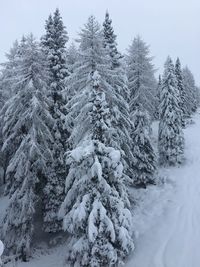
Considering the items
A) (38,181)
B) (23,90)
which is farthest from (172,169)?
(23,90)

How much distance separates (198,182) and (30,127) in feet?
52.4

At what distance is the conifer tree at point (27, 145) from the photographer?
1938 centimetres

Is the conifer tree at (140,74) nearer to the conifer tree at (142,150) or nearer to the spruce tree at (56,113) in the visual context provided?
the conifer tree at (142,150)

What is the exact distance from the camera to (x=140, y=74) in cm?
2698

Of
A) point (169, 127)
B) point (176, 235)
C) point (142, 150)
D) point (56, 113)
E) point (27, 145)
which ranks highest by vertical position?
point (169, 127)

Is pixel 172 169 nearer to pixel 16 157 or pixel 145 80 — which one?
pixel 145 80

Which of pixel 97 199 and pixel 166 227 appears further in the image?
pixel 166 227

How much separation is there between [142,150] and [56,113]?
8.44 metres

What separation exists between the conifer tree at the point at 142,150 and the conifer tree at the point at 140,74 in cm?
88

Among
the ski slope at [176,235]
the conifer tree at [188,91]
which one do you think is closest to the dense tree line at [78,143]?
the ski slope at [176,235]

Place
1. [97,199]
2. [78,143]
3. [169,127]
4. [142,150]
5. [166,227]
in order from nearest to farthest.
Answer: [97,199]
[78,143]
[166,227]
[142,150]
[169,127]

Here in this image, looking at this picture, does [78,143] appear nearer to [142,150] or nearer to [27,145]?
[27,145]

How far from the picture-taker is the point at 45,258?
20.0 m

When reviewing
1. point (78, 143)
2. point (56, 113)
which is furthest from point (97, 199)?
point (56, 113)
